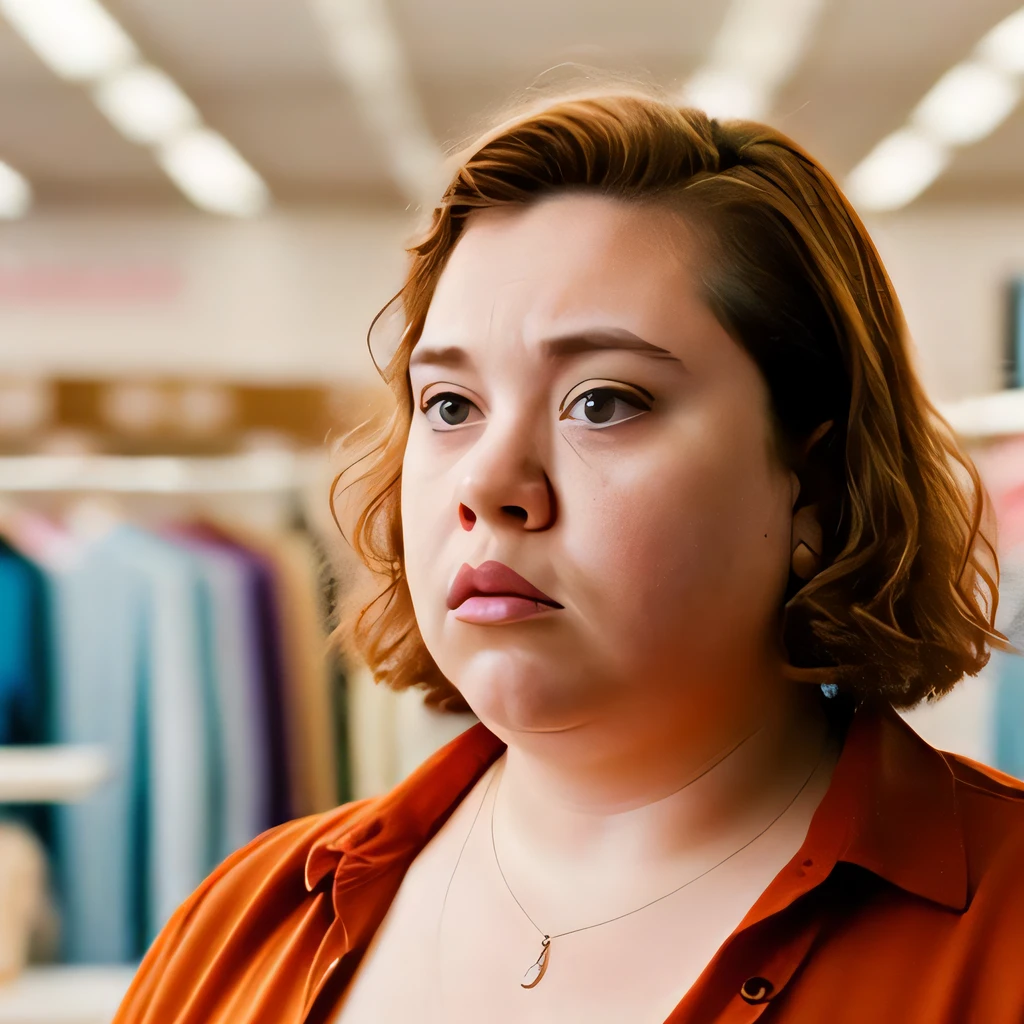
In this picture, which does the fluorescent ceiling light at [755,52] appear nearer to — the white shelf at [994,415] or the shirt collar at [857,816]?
the white shelf at [994,415]

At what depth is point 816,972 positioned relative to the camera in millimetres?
638

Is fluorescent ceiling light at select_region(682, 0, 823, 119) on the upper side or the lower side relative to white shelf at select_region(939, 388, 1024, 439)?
upper

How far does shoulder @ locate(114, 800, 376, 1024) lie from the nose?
0.34 metres

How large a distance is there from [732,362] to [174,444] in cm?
217

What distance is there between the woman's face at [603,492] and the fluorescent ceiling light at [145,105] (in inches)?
75.8

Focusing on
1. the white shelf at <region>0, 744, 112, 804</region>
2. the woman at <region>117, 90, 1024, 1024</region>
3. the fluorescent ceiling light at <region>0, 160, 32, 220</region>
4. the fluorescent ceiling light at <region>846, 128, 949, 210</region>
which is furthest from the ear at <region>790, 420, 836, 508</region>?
the fluorescent ceiling light at <region>0, 160, 32, 220</region>

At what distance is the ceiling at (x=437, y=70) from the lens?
2104mm

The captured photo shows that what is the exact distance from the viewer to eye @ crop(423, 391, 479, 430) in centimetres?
74

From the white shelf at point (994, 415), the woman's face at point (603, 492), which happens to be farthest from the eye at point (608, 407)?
the white shelf at point (994, 415)

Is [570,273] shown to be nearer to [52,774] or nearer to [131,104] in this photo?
[52,774]

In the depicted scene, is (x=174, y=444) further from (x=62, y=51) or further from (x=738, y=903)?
(x=738, y=903)

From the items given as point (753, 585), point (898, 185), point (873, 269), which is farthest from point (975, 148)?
point (753, 585)

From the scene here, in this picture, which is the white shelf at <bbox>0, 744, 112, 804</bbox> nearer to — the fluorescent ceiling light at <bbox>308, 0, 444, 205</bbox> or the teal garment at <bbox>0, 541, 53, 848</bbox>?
the teal garment at <bbox>0, 541, 53, 848</bbox>

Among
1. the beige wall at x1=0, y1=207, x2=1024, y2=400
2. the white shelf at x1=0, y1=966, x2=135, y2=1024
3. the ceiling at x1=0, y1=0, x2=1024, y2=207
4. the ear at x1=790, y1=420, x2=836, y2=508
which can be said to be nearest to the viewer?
the ear at x1=790, y1=420, x2=836, y2=508
